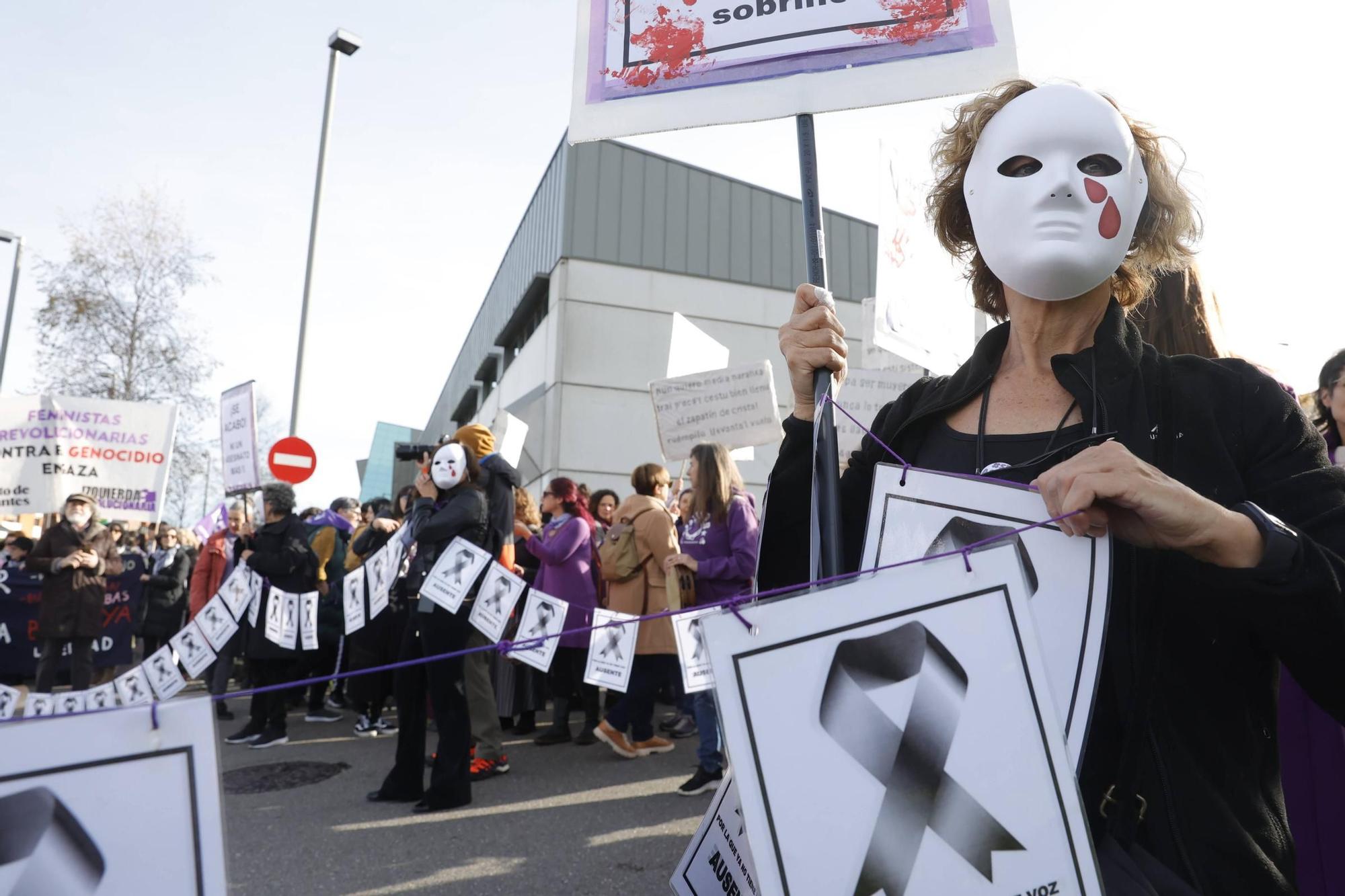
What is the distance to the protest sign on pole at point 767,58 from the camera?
151 cm

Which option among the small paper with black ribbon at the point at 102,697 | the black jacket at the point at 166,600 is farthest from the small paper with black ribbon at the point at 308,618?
the black jacket at the point at 166,600


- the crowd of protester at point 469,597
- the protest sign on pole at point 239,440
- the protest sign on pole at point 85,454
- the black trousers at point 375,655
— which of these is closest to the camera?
the crowd of protester at point 469,597

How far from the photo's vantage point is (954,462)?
1.45 metres

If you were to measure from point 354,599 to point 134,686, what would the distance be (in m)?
2.04

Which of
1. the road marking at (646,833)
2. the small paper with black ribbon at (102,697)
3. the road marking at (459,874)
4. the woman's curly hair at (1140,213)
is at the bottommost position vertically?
the road marking at (459,874)

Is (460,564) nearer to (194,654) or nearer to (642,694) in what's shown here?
(642,694)

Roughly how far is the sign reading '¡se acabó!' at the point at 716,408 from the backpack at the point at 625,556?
2.24ft

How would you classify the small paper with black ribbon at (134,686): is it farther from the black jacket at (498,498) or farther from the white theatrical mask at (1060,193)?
the white theatrical mask at (1060,193)

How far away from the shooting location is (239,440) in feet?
30.2

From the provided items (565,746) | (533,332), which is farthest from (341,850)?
(533,332)

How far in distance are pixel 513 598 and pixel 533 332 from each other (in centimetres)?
1599

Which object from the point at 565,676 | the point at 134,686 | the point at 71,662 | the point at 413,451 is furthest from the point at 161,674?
the point at 71,662

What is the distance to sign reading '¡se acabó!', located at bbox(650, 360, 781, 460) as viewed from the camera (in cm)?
641

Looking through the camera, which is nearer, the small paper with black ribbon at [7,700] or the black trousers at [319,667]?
the small paper with black ribbon at [7,700]
